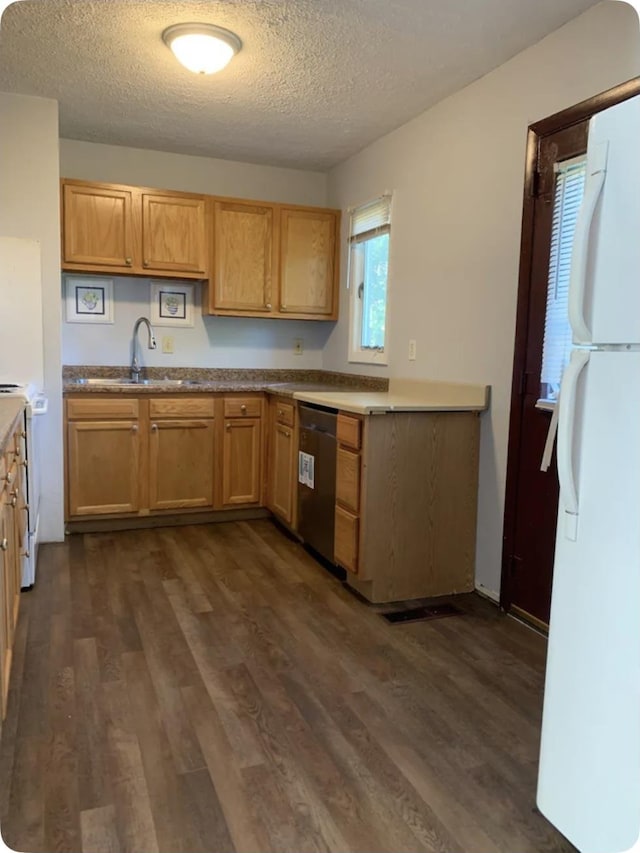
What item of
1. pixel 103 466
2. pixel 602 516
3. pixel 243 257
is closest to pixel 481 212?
pixel 243 257

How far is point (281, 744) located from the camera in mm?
1853

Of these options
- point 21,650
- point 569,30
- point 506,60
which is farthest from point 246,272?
point 21,650

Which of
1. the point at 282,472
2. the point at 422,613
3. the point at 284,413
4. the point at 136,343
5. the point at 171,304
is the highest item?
the point at 171,304

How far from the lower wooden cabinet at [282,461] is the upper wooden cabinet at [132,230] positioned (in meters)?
1.08

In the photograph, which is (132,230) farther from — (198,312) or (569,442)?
(569,442)

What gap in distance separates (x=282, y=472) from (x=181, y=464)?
0.64 meters

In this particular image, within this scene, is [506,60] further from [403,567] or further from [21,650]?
[21,650]

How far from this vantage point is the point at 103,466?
3.81 meters

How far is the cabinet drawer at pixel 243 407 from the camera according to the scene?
13.3 feet

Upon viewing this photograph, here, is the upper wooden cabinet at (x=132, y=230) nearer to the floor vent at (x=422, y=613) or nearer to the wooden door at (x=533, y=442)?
the wooden door at (x=533, y=442)

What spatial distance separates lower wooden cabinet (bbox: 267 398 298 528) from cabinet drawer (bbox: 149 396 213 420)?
42 cm

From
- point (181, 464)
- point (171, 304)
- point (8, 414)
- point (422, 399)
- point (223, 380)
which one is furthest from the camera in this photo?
point (223, 380)

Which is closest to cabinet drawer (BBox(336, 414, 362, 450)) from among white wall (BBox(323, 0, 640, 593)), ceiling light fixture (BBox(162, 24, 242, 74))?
white wall (BBox(323, 0, 640, 593))

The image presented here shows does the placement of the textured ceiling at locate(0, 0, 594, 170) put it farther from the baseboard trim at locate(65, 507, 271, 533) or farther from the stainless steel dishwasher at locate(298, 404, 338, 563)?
the baseboard trim at locate(65, 507, 271, 533)
